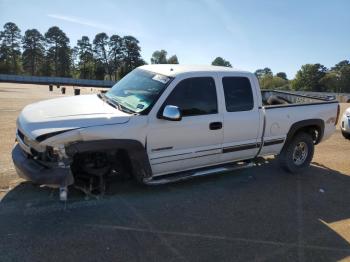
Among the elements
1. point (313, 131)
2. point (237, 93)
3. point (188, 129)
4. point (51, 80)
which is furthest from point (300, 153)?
point (51, 80)

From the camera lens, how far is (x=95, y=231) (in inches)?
165

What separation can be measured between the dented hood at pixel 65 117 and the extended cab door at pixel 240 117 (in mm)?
1780

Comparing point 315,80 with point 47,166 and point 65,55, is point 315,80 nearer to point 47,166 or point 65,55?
point 65,55

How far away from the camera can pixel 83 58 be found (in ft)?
352

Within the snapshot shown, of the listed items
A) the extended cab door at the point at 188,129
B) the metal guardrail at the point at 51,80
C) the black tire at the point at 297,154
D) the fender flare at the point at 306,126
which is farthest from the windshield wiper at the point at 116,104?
the metal guardrail at the point at 51,80

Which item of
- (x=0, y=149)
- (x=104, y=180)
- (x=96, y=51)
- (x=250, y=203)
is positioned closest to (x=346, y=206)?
(x=250, y=203)

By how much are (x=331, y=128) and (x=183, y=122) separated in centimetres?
380

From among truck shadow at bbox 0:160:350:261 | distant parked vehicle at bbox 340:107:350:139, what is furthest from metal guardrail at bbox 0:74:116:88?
truck shadow at bbox 0:160:350:261

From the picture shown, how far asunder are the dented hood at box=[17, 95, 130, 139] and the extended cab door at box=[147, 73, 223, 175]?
23.1 inches

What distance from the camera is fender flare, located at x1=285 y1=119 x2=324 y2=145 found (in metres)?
6.73

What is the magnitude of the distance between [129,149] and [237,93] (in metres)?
2.18

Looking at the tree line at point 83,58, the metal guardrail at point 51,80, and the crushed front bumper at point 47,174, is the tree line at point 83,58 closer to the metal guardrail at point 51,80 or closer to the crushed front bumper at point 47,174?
the metal guardrail at point 51,80

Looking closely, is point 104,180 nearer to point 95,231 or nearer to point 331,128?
point 95,231

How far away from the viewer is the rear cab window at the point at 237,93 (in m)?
5.82
